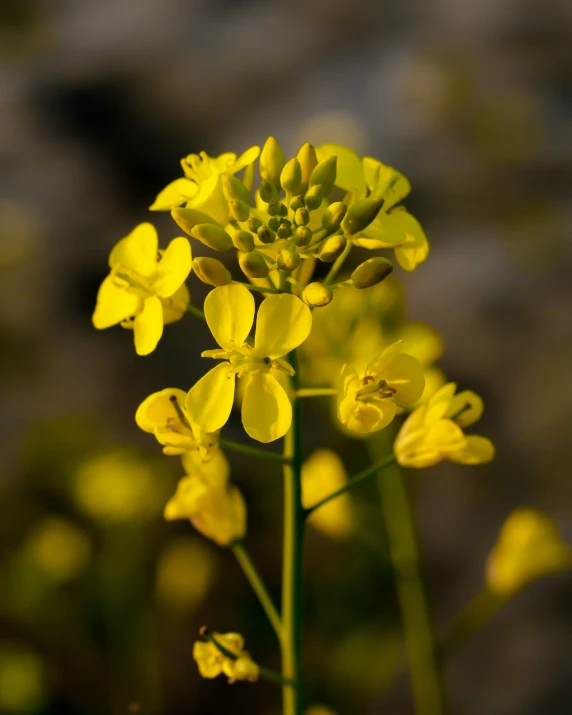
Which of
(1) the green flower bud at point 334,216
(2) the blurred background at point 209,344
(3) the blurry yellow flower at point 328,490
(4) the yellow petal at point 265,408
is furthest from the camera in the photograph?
(2) the blurred background at point 209,344

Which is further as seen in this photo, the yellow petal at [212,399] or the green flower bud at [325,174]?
the green flower bud at [325,174]

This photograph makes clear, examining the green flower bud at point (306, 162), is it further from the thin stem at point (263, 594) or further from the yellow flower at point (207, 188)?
the thin stem at point (263, 594)

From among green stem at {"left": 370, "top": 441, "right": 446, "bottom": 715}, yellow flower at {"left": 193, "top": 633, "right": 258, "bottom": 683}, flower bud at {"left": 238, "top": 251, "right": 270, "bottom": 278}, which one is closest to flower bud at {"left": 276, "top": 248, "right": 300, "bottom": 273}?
flower bud at {"left": 238, "top": 251, "right": 270, "bottom": 278}

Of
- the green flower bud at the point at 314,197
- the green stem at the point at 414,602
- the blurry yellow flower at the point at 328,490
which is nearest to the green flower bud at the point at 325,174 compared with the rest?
the green flower bud at the point at 314,197

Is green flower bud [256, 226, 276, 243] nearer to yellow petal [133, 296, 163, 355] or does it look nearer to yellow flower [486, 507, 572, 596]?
yellow petal [133, 296, 163, 355]

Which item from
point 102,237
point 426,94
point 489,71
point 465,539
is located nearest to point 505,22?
point 489,71

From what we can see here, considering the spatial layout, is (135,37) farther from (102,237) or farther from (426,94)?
(426,94)
